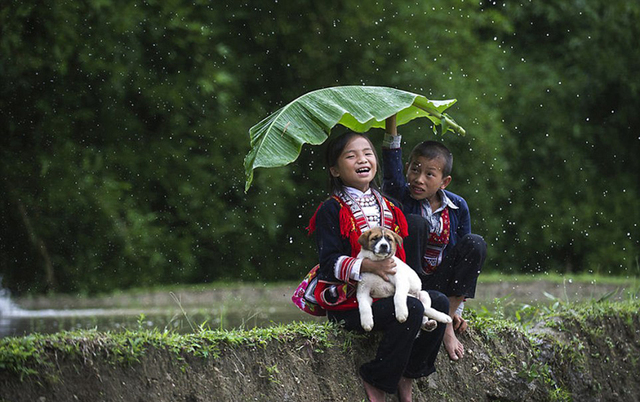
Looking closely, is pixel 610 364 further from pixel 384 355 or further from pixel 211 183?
pixel 211 183

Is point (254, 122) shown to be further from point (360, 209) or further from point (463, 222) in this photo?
point (360, 209)

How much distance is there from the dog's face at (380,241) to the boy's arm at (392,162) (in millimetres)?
564

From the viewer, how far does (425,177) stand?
4.52 meters

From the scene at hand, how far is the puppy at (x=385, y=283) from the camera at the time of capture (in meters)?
3.91

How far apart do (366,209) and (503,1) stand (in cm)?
1523

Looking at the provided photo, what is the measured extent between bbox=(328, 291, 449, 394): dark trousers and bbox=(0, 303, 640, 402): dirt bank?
0.37 ft

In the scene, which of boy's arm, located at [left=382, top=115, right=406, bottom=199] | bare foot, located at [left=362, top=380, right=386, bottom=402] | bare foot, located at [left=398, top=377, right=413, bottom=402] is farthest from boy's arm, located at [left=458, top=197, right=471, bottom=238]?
bare foot, located at [left=362, top=380, right=386, bottom=402]

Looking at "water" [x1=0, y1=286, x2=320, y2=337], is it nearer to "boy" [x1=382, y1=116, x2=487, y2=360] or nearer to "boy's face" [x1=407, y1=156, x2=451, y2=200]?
"boy" [x1=382, y1=116, x2=487, y2=360]

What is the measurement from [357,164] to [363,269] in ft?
1.82

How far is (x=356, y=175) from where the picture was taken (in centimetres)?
424

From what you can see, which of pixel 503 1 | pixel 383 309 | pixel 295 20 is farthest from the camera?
pixel 503 1

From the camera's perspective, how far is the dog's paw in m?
4.04

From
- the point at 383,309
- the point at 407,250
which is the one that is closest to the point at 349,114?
the point at 407,250

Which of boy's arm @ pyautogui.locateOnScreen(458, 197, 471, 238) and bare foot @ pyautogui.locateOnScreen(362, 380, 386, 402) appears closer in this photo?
bare foot @ pyautogui.locateOnScreen(362, 380, 386, 402)
